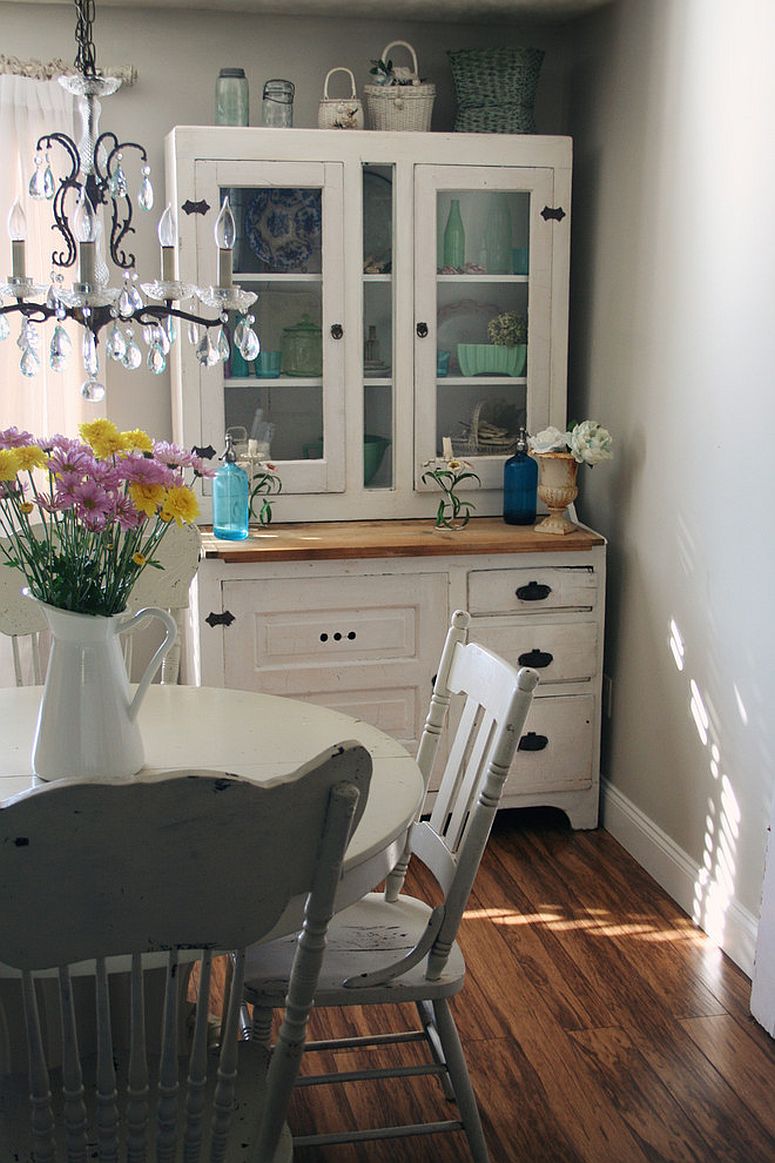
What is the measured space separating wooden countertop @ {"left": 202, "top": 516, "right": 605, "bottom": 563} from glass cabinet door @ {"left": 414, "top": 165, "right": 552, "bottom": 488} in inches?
10.1

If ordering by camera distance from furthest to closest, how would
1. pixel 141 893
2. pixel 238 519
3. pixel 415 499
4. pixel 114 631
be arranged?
1. pixel 415 499
2. pixel 238 519
3. pixel 114 631
4. pixel 141 893

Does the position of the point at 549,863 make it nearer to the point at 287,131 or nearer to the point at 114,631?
the point at 114,631

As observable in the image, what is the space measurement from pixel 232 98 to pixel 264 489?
105 cm

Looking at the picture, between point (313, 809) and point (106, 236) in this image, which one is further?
point (106, 236)

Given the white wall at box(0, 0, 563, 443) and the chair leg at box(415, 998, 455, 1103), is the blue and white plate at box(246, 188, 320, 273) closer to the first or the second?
the white wall at box(0, 0, 563, 443)

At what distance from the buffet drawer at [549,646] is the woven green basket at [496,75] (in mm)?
1469

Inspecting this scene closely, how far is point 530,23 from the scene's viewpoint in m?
3.63

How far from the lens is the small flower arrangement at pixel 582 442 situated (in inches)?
128

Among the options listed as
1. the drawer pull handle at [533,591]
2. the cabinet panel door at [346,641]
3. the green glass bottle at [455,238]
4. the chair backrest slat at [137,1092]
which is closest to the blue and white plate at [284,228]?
the green glass bottle at [455,238]

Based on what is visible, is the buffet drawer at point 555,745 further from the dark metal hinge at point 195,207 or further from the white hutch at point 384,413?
the dark metal hinge at point 195,207

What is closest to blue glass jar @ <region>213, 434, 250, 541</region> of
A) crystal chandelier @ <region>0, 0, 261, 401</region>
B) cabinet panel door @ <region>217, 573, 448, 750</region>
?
cabinet panel door @ <region>217, 573, 448, 750</region>

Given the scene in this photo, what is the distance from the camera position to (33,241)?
343 cm

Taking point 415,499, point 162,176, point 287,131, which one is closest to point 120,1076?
point 415,499

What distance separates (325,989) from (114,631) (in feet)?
2.02
